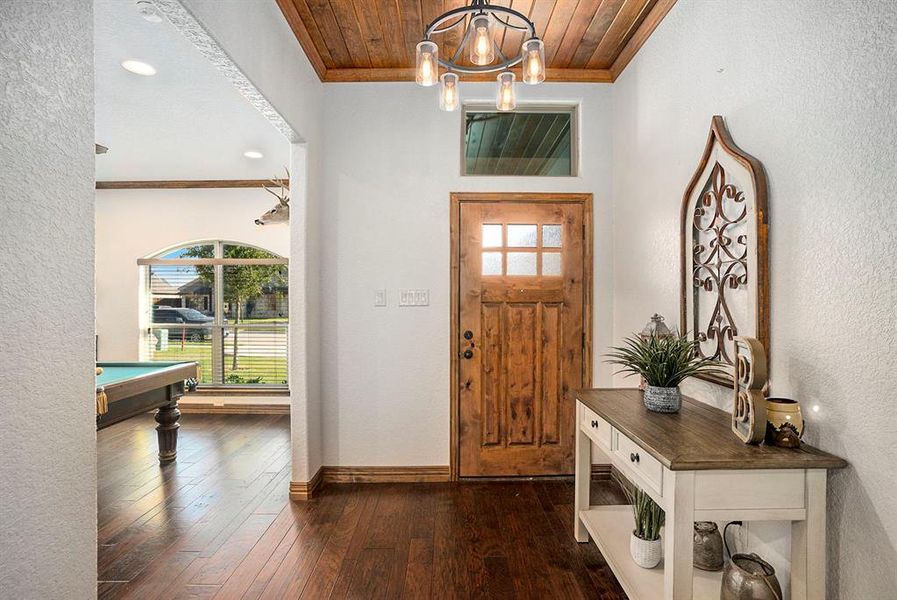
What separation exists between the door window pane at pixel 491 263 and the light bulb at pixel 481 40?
1.55 meters

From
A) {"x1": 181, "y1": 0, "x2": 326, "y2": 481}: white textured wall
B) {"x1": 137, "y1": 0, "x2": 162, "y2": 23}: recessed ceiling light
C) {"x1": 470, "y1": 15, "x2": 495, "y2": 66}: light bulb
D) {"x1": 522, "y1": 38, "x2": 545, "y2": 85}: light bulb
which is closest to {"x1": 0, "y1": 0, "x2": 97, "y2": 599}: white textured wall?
{"x1": 137, "y1": 0, "x2": 162, "y2": 23}: recessed ceiling light

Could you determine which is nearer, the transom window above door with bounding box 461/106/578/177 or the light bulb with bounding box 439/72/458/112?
the light bulb with bounding box 439/72/458/112

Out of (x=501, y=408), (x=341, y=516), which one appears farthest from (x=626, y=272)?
(x=341, y=516)

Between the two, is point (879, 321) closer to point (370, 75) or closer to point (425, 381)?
point (425, 381)

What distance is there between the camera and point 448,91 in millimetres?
2305

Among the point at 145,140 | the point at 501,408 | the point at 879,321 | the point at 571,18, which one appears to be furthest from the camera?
the point at 145,140

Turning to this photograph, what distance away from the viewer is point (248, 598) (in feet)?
6.86

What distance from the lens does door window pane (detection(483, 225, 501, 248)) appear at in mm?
3463

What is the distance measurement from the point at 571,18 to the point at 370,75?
1.36 metres

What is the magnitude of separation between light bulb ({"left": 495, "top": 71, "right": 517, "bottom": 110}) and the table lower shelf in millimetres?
2037

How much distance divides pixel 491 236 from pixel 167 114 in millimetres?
2586

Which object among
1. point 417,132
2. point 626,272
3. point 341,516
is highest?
point 417,132

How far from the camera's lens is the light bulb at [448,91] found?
2281mm

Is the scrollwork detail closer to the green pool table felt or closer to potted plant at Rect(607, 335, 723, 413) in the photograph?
potted plant at Rect(607, 335, 723, 413)
